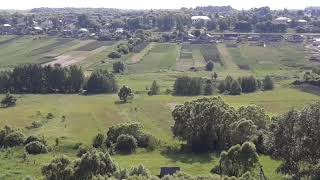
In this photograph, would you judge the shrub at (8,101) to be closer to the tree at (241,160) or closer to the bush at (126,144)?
the bush at (126,144)

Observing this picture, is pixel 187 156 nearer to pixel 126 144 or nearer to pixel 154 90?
pixel 126 144

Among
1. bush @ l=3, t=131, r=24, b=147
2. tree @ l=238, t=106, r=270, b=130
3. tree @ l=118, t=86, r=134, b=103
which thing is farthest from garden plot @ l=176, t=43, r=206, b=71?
bush @ l=3, t=131, r=24, b=147

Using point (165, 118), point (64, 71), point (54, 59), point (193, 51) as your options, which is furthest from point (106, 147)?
point (193, 51)

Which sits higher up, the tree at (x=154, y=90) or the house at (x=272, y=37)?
the tree at (x=154, y=90)

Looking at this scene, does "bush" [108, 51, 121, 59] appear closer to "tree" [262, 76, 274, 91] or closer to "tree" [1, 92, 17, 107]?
"tree" [262, 76, 274, 91]

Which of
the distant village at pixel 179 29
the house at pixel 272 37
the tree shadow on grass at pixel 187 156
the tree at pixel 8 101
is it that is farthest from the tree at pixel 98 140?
the house at pixel 272 37
